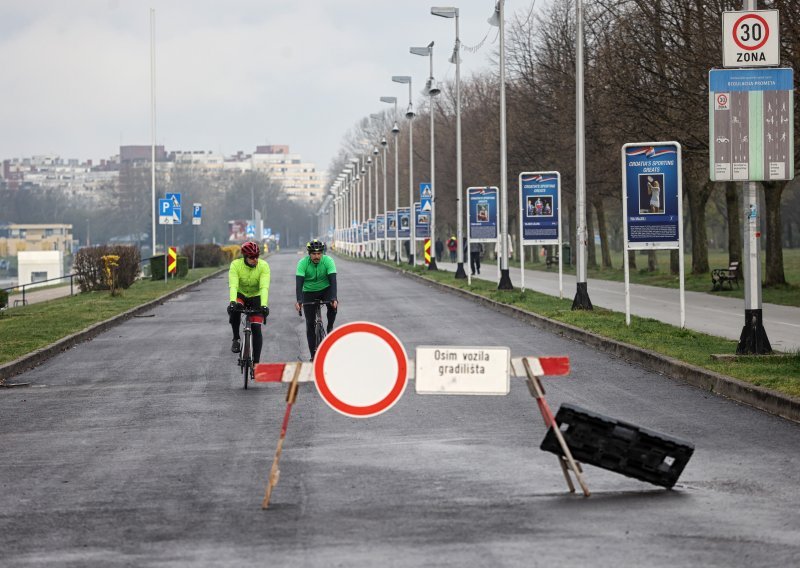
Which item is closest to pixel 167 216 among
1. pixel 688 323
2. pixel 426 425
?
pixel 688 323

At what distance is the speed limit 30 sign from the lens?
57.1 ft

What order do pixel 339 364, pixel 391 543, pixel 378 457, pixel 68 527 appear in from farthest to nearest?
pixel 378 457
pixel 339 364
pixel 68 527
pixel 391 543

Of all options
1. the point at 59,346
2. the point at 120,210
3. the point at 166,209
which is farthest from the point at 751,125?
the point at 120,210

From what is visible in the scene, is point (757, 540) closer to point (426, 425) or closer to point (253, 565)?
point (253, 565)

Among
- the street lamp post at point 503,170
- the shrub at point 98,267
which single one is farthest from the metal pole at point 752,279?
the shrub at point 98,267

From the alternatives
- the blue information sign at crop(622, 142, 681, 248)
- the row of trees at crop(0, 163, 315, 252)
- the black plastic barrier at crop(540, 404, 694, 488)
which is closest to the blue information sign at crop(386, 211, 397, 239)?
the blue information sign at crop(622, 142, 681, 248)

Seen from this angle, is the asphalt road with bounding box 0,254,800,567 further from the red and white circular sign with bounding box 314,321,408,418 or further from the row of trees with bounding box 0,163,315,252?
the row of trees with bounding box 0,163,315,252

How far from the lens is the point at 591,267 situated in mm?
65938

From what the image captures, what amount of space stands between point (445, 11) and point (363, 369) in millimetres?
42746

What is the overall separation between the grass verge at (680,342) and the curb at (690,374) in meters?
0.16

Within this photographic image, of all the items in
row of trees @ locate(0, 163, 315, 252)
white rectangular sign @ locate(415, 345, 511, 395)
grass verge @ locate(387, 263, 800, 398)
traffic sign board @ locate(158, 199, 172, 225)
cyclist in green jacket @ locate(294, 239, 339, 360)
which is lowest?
grass verge @ locate(387, 263, 800, 398)

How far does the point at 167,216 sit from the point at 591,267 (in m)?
23.0

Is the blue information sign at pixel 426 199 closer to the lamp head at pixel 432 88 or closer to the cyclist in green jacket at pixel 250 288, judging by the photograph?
the lamp head at pixel 432 88

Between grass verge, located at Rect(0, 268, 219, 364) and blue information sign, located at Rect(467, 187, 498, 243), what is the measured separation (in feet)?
30.5
